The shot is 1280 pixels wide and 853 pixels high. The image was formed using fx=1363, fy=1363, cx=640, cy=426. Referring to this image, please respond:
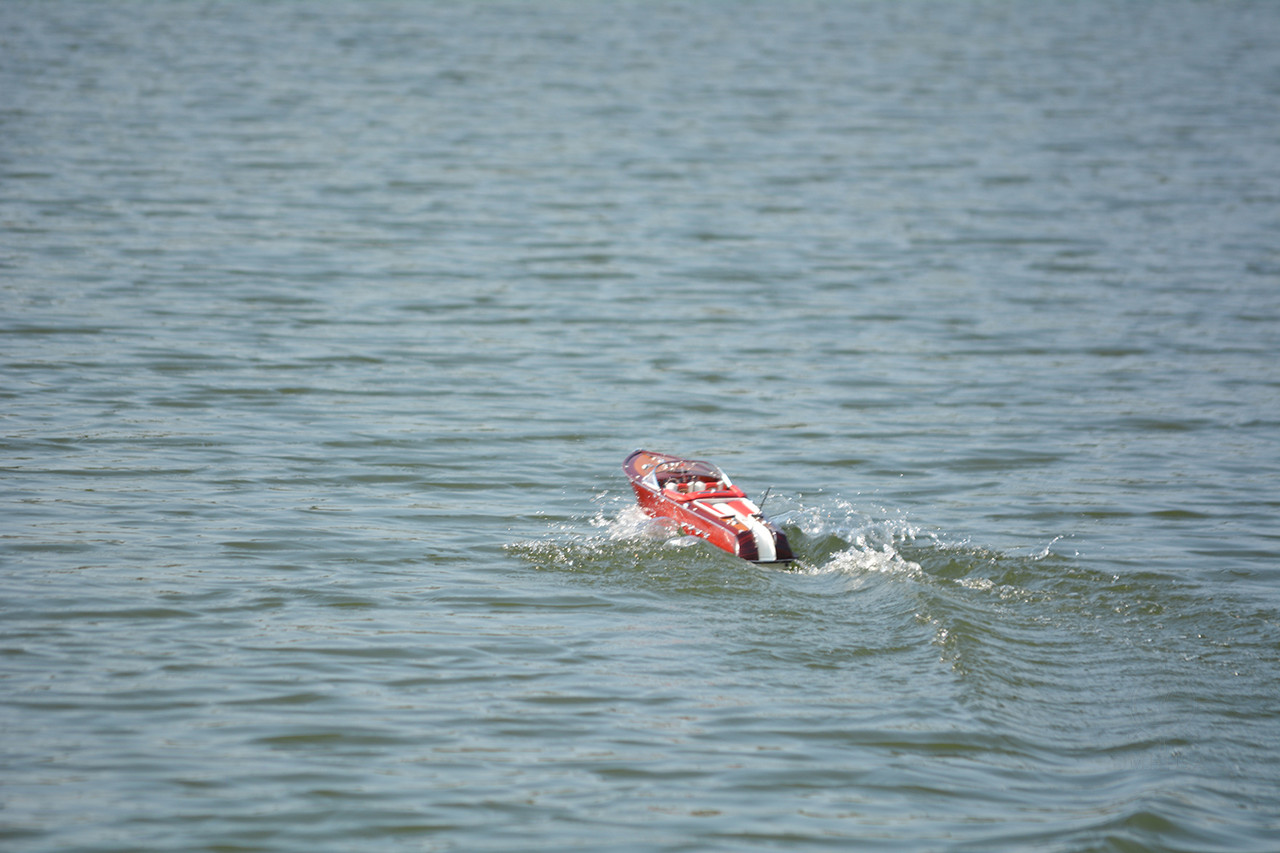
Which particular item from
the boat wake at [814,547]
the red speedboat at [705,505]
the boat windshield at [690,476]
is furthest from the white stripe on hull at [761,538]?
the boat windshield at [690,476]

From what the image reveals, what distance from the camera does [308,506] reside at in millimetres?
14445

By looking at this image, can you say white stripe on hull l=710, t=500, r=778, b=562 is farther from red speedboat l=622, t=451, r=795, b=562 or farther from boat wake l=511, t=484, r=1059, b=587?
boat wake l=511, t=484, r=1059, b=587

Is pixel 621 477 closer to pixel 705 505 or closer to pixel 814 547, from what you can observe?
pixel 705 505

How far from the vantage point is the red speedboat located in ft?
41.5

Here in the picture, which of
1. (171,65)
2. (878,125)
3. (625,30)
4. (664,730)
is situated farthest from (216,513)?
(625,30)

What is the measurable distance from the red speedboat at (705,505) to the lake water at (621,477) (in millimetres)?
244

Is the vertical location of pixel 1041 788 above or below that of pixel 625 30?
below

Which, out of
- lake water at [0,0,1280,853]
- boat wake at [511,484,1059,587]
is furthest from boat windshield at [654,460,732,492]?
lake water at [0,0,1280,853]

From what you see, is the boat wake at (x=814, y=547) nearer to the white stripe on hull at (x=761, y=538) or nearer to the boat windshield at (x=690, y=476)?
the white stripe on hull at (x=761, y=538)

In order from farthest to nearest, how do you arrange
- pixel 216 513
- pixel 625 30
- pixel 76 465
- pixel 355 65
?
pixel 625 30, pixel 355 65, pixel 76 465, pixel 216 513

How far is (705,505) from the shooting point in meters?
13.2

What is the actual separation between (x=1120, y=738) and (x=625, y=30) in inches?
2286

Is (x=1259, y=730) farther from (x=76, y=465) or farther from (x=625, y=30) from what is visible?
(x=625, y=30)

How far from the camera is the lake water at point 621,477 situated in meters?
8.98
